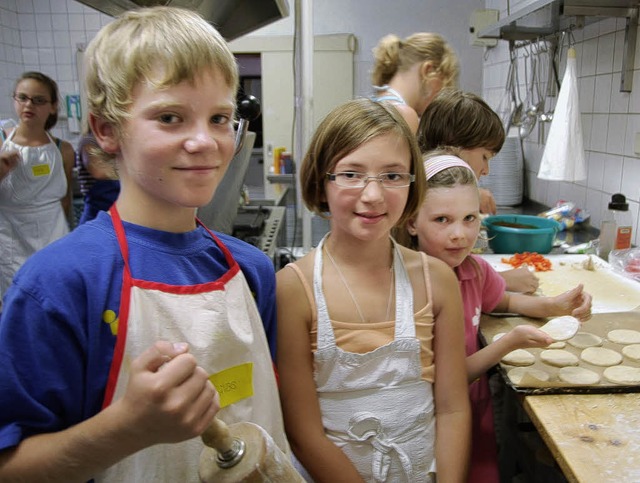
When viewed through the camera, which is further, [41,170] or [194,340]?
[41,170]

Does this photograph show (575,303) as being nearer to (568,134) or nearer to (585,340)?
(585,340)

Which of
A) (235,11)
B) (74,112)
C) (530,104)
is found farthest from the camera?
(74,112)

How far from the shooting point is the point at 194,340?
0.69 m

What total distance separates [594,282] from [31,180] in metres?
2.73

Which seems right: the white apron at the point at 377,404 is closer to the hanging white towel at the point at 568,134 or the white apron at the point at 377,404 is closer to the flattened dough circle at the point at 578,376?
the flattened dough circle at the point at 578,376

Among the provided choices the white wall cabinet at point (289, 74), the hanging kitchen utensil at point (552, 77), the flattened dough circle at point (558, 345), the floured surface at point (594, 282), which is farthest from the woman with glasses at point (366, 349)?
the white wall cabinet at point (289, 74)

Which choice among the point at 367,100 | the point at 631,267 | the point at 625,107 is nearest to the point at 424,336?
the point at 367,100

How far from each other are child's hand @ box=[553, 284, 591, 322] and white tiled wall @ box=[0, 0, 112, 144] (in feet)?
14.5

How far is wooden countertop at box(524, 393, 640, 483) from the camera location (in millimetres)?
703

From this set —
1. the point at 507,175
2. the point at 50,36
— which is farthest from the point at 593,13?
the point at 50,36

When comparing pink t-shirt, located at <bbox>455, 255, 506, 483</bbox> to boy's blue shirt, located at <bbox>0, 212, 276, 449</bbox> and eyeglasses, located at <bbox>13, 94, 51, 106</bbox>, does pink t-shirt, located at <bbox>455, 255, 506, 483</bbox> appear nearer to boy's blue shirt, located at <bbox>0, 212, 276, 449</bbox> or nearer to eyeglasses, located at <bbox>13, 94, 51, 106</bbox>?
boy's blue shirt, located at <bbox>0, 212, 276, 449</bbox>

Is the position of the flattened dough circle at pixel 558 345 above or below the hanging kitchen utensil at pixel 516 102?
below

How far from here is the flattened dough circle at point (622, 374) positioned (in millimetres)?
923

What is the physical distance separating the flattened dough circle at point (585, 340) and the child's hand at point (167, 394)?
2.83 ft
